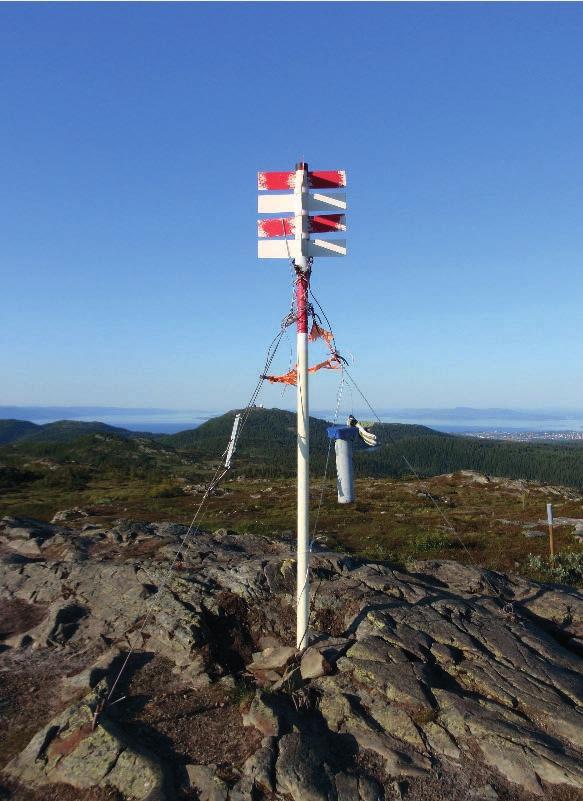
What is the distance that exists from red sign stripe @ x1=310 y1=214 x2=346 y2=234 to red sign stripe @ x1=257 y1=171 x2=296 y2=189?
2.92ft

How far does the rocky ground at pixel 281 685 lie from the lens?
869cm

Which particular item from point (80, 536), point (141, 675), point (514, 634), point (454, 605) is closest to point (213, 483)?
point (141, 675)

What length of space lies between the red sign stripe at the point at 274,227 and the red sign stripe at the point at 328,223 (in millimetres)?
519

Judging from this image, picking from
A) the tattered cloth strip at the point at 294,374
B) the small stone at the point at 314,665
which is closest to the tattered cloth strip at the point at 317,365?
the tattered cloth strip at the point at 294,374

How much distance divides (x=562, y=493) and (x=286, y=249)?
54550mm

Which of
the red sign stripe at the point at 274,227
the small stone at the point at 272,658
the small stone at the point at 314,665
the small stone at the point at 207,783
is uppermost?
the red sign stripe at the point at 274,227

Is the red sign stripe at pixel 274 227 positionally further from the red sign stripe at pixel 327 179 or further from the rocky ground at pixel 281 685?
the rocky ground at pixel 281 685

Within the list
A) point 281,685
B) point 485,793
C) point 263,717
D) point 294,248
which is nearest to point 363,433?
point 294,248

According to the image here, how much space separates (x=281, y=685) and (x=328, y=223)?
33.1ft

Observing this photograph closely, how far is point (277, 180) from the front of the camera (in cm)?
1146

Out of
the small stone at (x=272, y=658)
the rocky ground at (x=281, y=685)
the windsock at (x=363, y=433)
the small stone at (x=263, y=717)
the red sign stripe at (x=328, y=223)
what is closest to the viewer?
the rocky ground at (x=281, y=685)

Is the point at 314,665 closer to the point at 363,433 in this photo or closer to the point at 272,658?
the point at 272,658

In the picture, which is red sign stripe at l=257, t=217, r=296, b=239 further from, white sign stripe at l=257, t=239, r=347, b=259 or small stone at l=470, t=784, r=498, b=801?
small stone at l=470, t=784, r=498, b=801

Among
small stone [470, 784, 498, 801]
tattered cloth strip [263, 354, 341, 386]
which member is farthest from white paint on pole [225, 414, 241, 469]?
small stone [470, 784, 498, 801]
